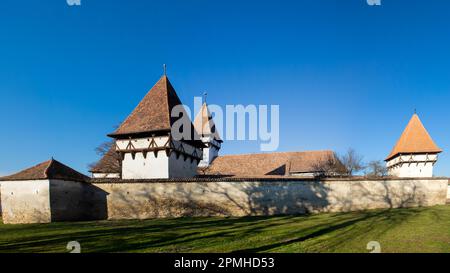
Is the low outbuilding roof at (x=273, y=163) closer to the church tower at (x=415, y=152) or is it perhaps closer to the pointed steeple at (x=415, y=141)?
the church tower at (x=415, y=152)

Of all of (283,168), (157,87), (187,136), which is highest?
(157,87)

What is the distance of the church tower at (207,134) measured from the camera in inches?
1488

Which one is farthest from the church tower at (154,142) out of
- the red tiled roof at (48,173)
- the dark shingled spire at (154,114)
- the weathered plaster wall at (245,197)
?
the red tiled roof at (48,173)

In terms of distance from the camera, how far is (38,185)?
1455cm

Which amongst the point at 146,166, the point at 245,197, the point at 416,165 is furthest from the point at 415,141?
the point at 146,166

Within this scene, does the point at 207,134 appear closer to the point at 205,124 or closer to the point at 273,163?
the point at 205,124

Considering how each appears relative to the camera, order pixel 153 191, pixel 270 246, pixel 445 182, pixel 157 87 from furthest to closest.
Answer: pixel 157 87 → pixel 445 182 → pixel 153 191 → pixel 270 246

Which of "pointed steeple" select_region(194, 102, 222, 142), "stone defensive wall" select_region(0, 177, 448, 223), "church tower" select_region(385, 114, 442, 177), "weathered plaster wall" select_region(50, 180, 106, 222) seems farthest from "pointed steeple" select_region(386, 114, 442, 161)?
"weathered plaster wall" select_region(50, 180, 106, 222)

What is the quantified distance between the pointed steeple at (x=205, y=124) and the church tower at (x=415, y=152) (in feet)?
78.6

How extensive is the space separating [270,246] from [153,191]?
34.5ft

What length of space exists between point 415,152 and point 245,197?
23556 millimetres
